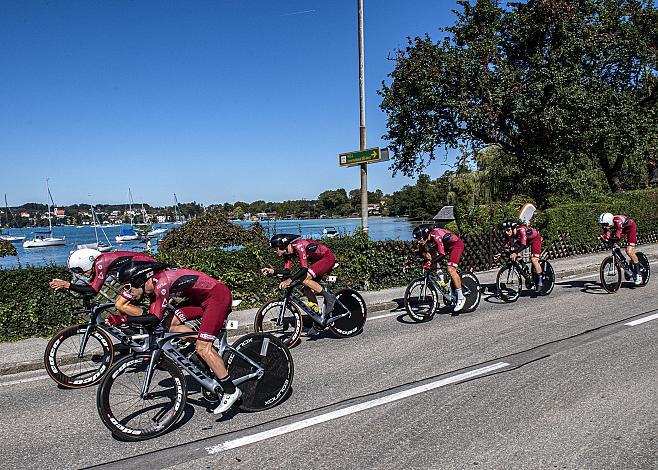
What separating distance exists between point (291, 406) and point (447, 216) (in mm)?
33798

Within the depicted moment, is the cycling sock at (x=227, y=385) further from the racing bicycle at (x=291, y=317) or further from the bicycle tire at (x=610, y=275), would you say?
the bicycle tire at (x=610, y=275)

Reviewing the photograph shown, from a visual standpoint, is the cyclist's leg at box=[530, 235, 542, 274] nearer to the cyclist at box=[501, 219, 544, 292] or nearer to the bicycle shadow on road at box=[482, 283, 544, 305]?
the cyclist at box=[501, 219, 544, 292]

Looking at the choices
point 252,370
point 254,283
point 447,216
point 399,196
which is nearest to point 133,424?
point 252,370

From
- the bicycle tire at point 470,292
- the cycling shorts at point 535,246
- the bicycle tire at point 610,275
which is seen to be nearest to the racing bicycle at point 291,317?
the bicycle tire at point 470,292

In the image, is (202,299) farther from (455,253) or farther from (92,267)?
(455,253)

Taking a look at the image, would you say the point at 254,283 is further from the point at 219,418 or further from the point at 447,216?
the point at 447,216

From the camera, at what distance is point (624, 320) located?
334 inches

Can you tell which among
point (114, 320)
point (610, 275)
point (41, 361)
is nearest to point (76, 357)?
point (114, 320)

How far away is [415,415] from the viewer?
15.8ft

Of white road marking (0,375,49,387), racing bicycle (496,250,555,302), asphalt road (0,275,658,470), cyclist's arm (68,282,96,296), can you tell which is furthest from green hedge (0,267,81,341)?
racing bicycle (496,250,555,302)

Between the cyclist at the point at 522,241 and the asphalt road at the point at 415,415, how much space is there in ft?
10.8

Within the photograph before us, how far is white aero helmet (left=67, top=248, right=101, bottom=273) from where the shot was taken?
6.84m

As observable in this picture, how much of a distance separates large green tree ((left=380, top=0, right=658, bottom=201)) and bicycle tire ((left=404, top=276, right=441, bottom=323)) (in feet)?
42.1

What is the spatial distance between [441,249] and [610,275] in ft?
16.5
